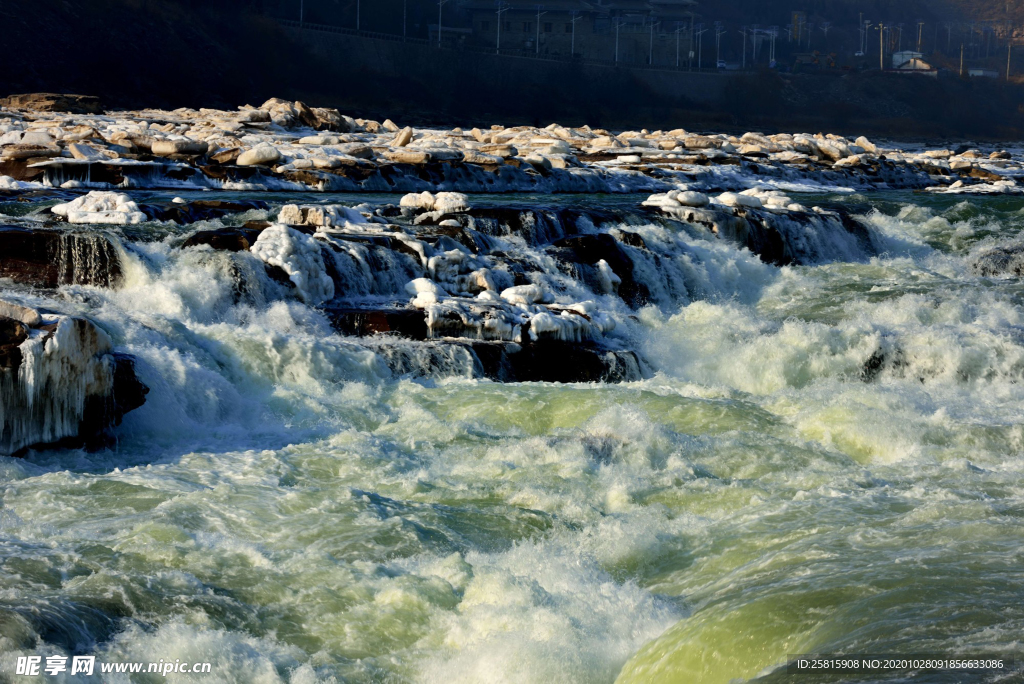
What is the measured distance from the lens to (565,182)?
27172 millimetres

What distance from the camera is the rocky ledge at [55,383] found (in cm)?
822

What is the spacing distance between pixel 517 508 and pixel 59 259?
6.81 m

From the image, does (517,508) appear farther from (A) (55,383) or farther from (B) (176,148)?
(B) (176,148)

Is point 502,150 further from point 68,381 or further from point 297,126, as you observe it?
point 68,381

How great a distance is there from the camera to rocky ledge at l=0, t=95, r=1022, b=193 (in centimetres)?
2211

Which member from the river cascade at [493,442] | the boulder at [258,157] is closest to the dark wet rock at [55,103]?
the boulder at [258,157]

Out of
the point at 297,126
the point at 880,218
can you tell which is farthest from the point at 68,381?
the point at 297,126

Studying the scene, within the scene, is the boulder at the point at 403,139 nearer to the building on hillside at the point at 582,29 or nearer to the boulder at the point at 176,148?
the boulder at the point at 176,148

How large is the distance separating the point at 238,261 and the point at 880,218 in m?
13.8

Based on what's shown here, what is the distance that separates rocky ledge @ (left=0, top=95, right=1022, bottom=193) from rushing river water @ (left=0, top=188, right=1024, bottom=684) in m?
9.63

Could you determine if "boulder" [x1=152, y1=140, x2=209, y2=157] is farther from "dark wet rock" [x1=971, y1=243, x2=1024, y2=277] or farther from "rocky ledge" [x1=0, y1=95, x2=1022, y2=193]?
"dark wet rock" [x1=971, y1=243, x2=1024, y2=277]

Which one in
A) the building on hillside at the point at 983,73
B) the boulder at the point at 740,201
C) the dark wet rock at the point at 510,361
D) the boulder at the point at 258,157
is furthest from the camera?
the building on hillside at the point at 983,73

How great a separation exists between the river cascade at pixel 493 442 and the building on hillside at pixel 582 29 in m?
60.2

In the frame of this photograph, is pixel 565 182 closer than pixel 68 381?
No
